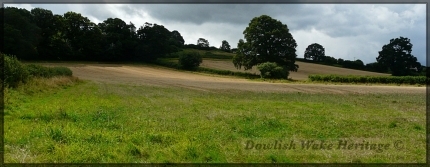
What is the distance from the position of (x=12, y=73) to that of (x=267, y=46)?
2499 inches

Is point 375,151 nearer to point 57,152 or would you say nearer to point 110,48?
point 57,152

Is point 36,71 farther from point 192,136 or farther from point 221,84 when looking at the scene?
point 192,136

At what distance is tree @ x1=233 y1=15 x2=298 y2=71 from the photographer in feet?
260

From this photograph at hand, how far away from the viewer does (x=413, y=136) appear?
11.5 metres

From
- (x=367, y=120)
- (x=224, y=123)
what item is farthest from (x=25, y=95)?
(x=367, y=120)

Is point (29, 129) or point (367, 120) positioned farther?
point (367, 120)

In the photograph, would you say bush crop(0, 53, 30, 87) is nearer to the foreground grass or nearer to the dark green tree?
the foreground grass

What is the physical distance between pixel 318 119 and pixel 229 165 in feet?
26.8

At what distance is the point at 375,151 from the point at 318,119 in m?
5.51

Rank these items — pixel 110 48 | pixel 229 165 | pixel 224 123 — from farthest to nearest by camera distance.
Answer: pixel 110 48
pixel 224 123
pixel 229 165

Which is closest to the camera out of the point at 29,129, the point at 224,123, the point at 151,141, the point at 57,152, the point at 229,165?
the point at 229,165

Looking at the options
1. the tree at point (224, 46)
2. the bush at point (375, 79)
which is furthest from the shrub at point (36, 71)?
the tree at point (224, 46)

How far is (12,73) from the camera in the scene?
22.9 metres

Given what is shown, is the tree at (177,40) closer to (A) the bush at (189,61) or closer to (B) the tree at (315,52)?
(A) the bush at (189,61)
